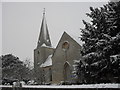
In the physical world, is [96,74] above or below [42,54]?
below

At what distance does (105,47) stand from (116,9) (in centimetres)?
318

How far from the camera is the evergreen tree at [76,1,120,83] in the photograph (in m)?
16.2

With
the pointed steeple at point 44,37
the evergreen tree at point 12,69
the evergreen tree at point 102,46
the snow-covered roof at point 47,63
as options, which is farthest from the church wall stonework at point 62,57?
the evergreen tree at point 102,46

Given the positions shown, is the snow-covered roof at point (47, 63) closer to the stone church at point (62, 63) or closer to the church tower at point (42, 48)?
the stone church at point (62, 63)

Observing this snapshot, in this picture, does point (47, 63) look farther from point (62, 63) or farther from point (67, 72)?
point (67, 72)

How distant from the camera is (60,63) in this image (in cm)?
4109

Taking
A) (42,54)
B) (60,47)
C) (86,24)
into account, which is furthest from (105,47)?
(42,54)

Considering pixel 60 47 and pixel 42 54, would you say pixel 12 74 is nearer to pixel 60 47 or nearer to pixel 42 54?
pixel 60 47

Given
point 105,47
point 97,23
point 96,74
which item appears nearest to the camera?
point 105,47

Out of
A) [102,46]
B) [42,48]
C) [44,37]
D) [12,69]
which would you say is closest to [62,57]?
[12,69]

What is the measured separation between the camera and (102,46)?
17.1m

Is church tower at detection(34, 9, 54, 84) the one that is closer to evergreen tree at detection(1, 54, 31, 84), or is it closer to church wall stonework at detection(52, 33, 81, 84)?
evergreen tree at detection(1, 54, 31, 84)

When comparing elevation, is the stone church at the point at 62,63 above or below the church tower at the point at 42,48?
below

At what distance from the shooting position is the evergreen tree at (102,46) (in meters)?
16.2
